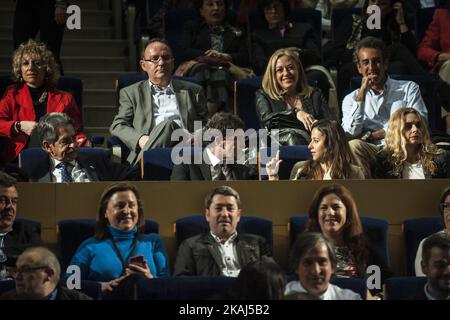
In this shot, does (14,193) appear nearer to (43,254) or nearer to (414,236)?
(43,254)

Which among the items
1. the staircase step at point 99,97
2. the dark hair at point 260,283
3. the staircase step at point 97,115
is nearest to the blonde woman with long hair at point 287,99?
the staircase step at point 97,115

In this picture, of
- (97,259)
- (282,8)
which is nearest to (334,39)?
(282,8)

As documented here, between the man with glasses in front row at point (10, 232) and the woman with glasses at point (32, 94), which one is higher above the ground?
the woman with glasses at point (32, 94)

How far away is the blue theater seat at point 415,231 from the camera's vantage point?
5.85 metres

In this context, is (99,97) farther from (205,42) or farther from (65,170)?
(65,170)

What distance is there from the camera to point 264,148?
6.35 meters

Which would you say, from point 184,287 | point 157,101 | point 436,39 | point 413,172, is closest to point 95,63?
point 157,101

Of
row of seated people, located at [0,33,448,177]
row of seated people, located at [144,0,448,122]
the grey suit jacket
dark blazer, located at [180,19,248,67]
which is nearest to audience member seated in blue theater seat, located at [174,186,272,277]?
row of seated people, located at [0,33,448,177]

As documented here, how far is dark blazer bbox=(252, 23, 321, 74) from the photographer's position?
787 cm

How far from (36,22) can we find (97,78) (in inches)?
24.9

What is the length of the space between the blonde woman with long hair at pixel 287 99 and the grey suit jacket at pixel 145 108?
1.06ft

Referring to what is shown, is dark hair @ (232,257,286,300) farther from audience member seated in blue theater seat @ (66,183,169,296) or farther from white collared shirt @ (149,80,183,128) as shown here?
white collared shirt @ (149,80,183,128)

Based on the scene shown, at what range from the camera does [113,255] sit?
18.1ft

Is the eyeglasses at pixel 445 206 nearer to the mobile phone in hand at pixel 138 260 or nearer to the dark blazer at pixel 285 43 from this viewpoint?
the mobile phone in hand at pixel 138 260
